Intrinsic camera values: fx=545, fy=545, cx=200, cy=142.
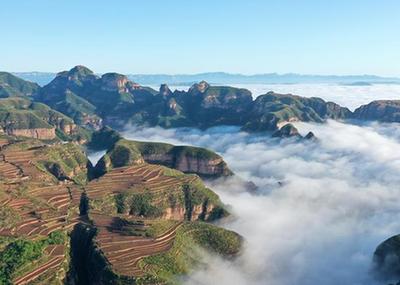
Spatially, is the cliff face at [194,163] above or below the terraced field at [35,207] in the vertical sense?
below

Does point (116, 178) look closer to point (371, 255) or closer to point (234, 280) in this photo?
point (234, 280)

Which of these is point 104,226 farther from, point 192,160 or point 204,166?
point 192,160

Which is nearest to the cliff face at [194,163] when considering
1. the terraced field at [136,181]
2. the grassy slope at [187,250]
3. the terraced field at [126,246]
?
the terraced field at [136,181]

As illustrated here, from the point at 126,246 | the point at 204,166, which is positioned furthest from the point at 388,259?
the point at 204,166

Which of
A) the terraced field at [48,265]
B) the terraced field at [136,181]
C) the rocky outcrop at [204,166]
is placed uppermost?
the terraced field at [136,181]

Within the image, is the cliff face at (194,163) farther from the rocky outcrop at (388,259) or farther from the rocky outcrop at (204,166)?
the rocky outcrop at (388,259)

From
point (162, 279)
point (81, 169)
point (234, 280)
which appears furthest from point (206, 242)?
point (81, 169)
